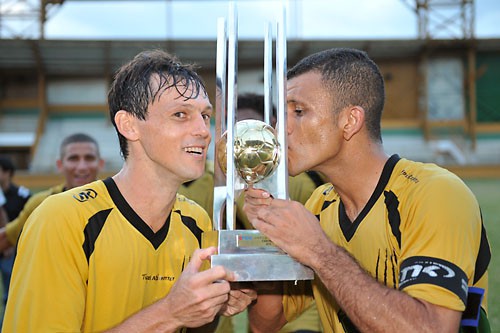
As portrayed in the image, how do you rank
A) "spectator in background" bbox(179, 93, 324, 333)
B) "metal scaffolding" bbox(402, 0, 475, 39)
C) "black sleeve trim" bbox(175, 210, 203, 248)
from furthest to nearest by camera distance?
1. "metal scaffolding" bbox(402, 0, 475, 39)
2. "spectator in background" bbox(179, 93, 324, 333)
3. "black sleeve trim" bbox(175, 210, 203, 248)

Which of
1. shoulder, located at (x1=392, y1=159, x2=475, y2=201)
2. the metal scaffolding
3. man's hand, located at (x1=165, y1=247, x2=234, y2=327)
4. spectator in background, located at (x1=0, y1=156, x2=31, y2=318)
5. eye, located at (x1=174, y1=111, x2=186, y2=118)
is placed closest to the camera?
man's hand, located at (x1=165, y1=247, x2=234, y2=327)

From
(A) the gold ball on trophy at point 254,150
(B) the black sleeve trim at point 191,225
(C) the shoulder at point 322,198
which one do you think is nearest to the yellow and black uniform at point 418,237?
(C) the shoulder at point 322,198

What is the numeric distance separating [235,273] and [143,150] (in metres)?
0.85

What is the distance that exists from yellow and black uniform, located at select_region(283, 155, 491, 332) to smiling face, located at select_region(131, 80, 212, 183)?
2.56ft

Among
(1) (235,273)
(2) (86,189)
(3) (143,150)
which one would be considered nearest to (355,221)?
(1) (235,273)

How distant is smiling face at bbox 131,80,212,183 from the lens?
2660 millimetres

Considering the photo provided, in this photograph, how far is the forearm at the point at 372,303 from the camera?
2189mm

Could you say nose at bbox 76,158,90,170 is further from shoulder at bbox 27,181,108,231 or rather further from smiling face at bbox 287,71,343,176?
smiling face at bbox 287,71,343,176

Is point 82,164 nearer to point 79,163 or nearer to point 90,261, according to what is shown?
point 79,163

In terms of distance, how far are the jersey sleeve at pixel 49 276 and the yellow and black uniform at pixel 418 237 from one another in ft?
3.88

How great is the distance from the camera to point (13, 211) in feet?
25.6

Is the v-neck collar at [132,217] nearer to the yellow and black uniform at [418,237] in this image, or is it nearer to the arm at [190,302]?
the arm at [190,302]

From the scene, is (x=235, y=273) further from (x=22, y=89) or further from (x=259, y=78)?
(x=22, y=89)

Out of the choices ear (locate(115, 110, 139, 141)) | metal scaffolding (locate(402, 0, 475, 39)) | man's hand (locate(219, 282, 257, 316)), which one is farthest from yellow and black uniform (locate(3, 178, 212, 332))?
metal scaffolding (locate(402, 0, 475, 39))
